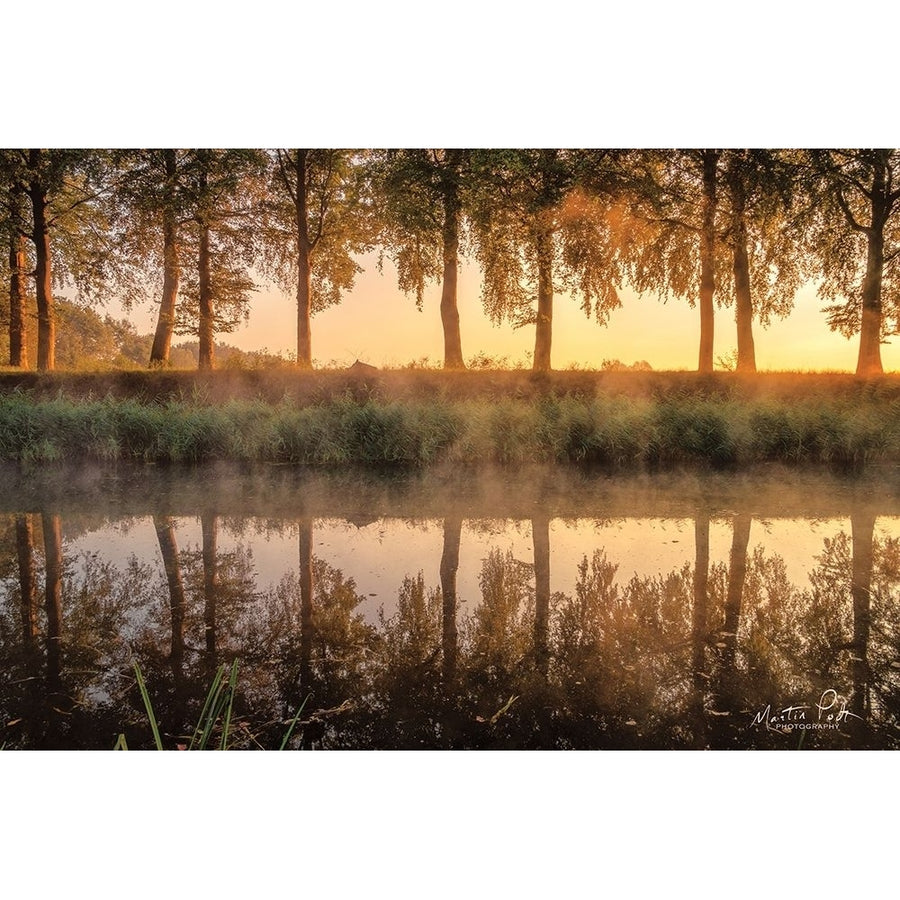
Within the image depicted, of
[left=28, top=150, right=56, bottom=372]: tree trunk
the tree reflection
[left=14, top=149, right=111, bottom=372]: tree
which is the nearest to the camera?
the tree reflection

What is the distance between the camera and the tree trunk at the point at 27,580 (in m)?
2.39

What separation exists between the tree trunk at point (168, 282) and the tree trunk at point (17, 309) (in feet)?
5.16

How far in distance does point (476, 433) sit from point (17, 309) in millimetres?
6338

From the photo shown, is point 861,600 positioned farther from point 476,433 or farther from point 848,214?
point 848,214

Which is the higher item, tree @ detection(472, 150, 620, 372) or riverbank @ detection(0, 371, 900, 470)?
tree @ detection(472, 150, 620, 372)

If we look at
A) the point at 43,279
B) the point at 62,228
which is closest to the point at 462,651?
the point at 62,228

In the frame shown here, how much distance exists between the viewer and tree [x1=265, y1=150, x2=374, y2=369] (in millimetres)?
7781

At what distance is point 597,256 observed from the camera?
7.59 metres

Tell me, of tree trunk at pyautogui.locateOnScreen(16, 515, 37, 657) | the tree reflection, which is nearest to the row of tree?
tree trunk at pyautogui.locateOnScreen(16, 515, 37, 657)

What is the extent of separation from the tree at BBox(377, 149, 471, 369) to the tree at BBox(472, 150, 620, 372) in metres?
0.33

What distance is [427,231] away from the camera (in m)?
8.07

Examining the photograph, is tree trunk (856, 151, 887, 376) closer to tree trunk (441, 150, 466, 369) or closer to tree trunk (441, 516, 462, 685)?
tree trunk (441, 150, 466, 369)

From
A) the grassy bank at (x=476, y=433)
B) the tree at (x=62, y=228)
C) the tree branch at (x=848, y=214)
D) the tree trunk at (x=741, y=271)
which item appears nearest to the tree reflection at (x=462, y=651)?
the grassy bank at (x=476, y=433)

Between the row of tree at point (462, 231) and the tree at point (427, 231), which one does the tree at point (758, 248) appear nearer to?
the row of tree at point (462, 231)
